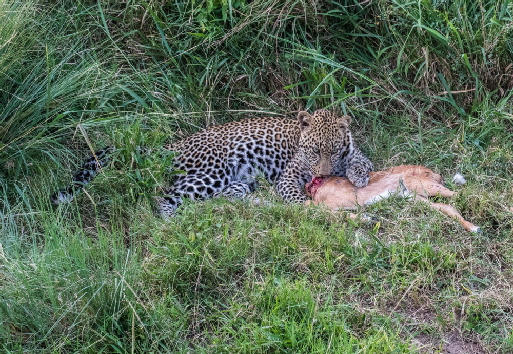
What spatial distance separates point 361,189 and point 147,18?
3126mm

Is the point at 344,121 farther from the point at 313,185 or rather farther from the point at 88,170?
the point at 88,170

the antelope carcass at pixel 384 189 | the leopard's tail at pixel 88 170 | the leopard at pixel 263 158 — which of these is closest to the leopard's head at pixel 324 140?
the leopard at pixel 263 158

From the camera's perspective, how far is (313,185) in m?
7.23

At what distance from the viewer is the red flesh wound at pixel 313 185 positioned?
7160 millimetres

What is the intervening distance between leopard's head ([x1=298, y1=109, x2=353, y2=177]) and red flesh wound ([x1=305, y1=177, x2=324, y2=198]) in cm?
6

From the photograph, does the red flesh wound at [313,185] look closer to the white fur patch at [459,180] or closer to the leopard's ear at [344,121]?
the leopard's ear at [344,121]

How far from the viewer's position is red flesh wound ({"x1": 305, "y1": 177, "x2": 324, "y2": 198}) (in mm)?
7160

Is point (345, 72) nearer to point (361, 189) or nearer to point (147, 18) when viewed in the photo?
point (361, 189)

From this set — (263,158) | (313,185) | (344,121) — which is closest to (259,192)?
(313,185)

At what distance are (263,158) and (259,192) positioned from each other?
752mm

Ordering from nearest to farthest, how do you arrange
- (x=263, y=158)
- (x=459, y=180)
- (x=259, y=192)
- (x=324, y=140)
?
(x=459, y=180), (x=259, y=192), (x=324, y=140), (x=263, y=158)

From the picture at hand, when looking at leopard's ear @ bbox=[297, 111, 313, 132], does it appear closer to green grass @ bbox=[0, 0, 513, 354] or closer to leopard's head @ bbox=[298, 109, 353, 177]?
leopard's head @ bbox=[298, 109, 353, 177]

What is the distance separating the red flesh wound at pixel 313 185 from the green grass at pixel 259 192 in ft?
1.92

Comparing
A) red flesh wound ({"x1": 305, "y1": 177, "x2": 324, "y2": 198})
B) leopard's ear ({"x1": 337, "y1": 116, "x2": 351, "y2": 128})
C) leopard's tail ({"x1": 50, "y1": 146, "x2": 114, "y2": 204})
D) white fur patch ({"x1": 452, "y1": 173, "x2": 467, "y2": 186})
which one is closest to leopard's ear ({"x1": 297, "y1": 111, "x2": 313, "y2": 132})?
leopard's ear ({"x1": 337, "y1": 116, "x2": 351, "y2": 128})
